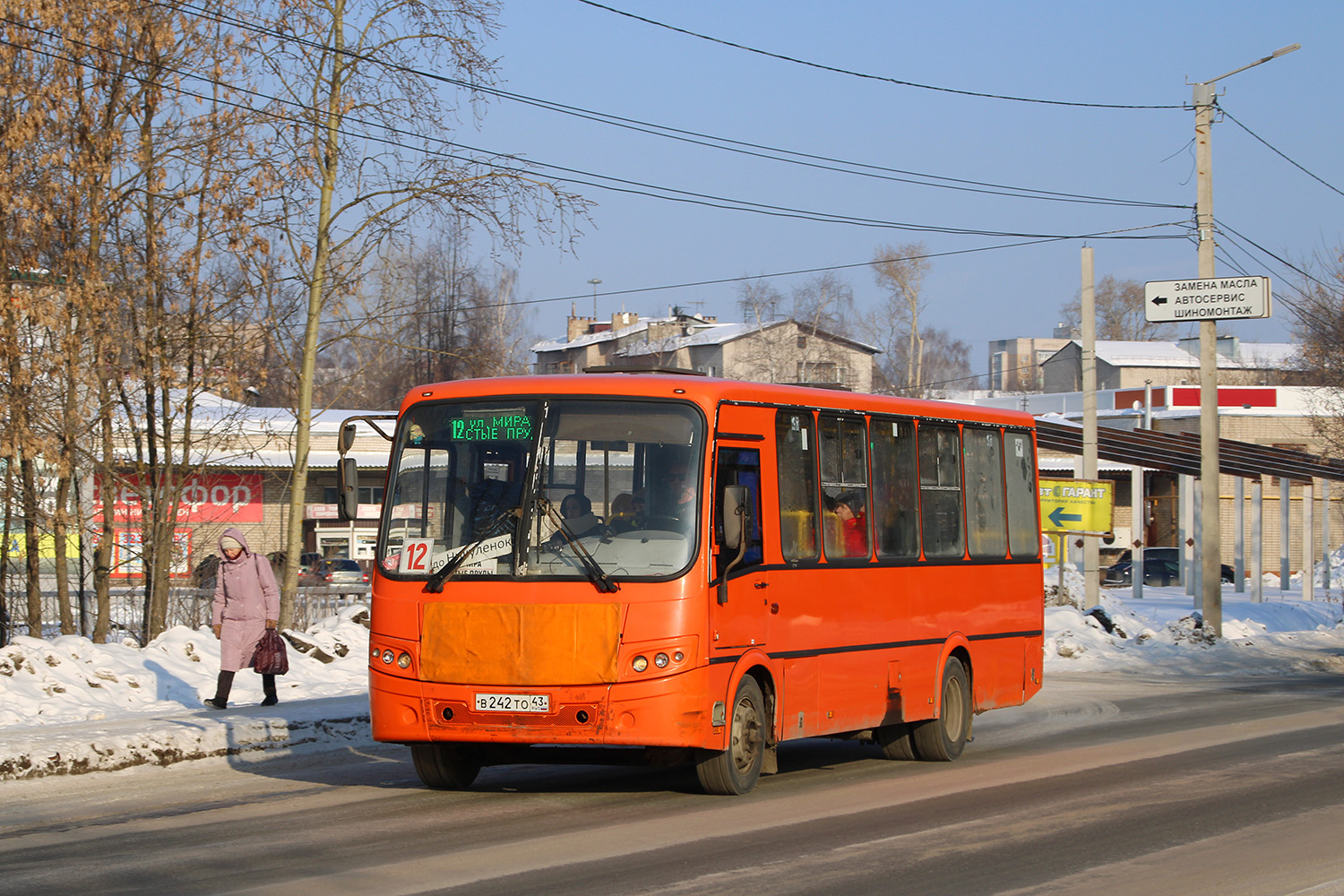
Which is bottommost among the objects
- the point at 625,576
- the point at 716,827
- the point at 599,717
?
the point at 716,827

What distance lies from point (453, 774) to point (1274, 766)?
20.7ft

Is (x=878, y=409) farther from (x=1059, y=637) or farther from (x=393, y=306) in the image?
(x=1059, y=637)

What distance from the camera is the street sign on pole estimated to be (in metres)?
25.0

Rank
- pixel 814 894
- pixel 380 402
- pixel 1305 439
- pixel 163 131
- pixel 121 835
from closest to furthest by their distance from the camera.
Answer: pixel 814 894
pixel 121 835
pixel 163 131
pixel 1305 439
pixel 380 402

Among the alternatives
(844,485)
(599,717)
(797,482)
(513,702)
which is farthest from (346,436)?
(844,485)

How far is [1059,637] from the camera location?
25297 millimetres

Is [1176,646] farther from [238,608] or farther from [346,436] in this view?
[346,436]

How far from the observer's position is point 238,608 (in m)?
14.4

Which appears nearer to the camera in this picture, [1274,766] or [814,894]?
[814,894]

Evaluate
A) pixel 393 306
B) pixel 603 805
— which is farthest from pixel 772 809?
pixel 393 306

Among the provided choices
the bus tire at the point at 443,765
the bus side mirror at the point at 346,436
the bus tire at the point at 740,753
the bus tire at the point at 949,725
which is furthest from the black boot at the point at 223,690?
the bus tire at the point at 949,725

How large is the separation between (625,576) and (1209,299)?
1835 cm

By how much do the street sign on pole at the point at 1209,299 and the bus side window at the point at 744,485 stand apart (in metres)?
16.6

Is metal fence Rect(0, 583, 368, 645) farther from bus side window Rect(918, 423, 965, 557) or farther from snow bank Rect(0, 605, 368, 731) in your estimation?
bus side window Rect(918, 423, 965, 557)
